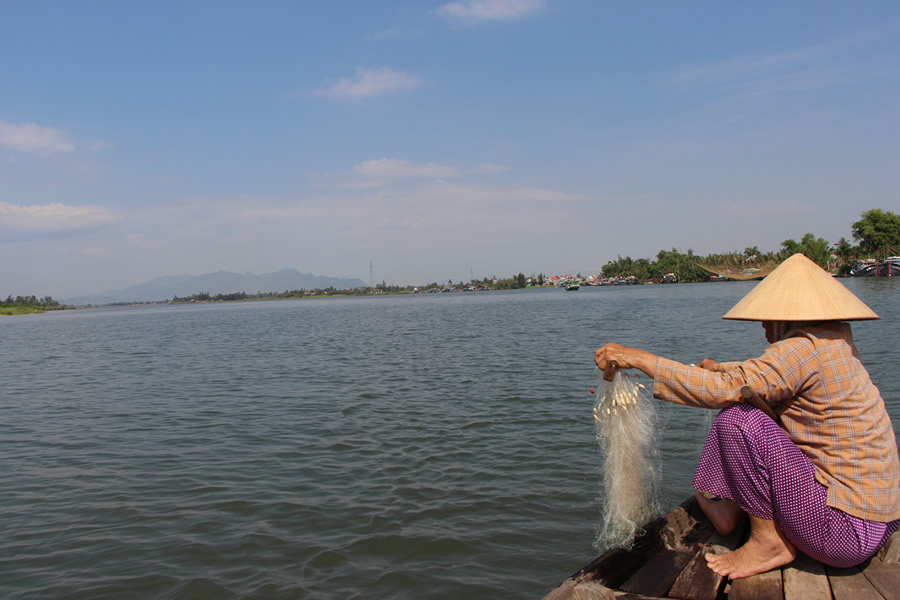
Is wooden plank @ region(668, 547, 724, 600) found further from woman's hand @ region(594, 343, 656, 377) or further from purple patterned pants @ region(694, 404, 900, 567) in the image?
woman's hand @ region(594, 343, 656, 377)

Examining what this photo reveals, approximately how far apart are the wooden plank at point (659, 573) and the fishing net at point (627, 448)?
34 cm

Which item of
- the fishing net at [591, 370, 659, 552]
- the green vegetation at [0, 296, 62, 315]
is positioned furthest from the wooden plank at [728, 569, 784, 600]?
the green vegetation at [0, 296, 62, 315]

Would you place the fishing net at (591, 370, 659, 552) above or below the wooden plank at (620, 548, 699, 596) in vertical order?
above

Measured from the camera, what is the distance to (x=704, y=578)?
3.16 metres

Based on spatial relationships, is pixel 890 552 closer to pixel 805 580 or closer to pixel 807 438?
pixel 805 580

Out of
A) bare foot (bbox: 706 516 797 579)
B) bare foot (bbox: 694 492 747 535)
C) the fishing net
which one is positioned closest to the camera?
bare foot (bbox: 706 516 797 579)

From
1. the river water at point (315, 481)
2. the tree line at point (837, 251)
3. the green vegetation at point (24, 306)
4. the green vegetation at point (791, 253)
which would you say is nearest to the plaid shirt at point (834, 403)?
the river water at point (315, 481)

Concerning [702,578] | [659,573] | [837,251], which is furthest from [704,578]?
[837,251]

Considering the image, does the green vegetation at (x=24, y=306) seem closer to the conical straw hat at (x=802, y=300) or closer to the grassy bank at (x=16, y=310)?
the grassy bank at (x=16, y=310)

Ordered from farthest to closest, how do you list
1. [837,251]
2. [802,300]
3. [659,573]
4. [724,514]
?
1. [837,251]
2. [724,514]
3. [659,573]
4. [802,300]

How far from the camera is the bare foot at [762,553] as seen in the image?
122 inches

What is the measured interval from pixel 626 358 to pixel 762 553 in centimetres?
122

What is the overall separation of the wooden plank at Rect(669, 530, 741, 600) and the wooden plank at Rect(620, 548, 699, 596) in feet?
0.13

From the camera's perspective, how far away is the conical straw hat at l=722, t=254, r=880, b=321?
2.99 m
